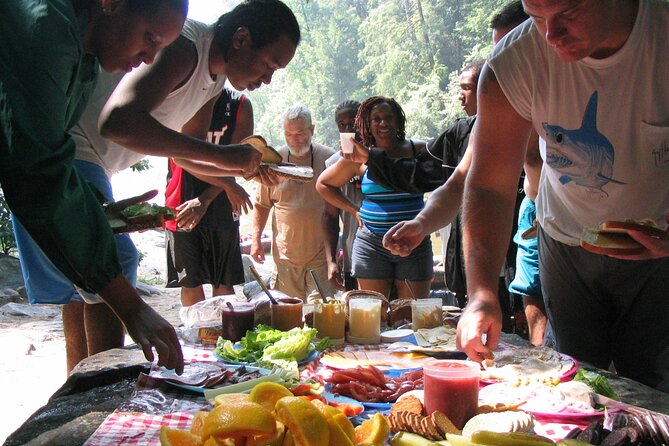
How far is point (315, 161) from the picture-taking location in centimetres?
557

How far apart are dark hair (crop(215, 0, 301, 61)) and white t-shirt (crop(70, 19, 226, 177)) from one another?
2.8 inches

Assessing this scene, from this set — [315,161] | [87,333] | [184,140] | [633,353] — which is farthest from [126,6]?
[315,161]

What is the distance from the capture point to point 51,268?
2586 mm

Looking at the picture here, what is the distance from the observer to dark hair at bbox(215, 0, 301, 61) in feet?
9.63

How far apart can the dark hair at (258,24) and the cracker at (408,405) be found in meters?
1.92

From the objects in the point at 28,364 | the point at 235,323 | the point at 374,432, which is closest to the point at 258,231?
the point at 28,364

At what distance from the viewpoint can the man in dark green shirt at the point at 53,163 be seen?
1449mm

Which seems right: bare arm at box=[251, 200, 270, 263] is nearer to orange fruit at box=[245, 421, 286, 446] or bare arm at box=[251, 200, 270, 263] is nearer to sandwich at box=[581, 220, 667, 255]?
sandwich at box=[581, 220, 667, 255]

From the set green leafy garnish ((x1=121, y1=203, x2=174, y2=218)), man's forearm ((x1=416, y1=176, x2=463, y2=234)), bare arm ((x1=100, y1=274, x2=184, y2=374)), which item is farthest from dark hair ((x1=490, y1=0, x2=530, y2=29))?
bare arm ((x1=100, y1=274, x2=184, y2=374))

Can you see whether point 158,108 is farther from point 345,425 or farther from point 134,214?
point 345,425

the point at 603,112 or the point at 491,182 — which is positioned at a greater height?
the point at 603,112

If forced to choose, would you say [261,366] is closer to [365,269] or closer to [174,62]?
[174,62]

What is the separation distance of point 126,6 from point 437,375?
1.49m

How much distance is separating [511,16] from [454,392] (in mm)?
2464
